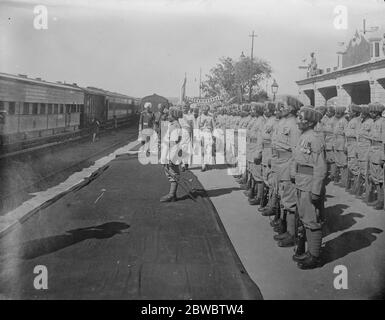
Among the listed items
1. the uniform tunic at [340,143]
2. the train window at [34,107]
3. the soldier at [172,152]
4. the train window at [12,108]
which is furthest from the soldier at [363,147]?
the train window at [34,107]

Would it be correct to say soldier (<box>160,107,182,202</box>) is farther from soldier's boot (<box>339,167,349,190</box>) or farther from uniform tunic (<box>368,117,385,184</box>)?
soldier's boot (<box>339,167,349,190</box>)

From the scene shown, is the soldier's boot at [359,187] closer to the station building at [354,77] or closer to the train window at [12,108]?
the station building at [354,77]

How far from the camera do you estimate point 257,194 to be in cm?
780

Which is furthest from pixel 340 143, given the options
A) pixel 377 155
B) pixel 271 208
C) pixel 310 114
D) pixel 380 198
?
pixel 310 114

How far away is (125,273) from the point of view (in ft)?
13.8

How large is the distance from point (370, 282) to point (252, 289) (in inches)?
49.8

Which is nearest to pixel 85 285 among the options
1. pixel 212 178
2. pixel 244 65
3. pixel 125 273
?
pixel 125 273

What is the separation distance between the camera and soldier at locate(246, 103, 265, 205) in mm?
7353

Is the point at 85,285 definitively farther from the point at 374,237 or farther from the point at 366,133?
the point at 366,133

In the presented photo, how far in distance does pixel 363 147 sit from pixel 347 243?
315 centimetres

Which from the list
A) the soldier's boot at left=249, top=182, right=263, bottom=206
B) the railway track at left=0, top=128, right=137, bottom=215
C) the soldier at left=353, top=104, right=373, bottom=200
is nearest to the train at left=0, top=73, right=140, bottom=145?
the railway track at left=0, top=128, right=137, bottom=215

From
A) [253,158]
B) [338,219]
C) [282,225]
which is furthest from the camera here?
[253,158]

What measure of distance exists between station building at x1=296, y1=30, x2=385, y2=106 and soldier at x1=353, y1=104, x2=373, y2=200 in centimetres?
677

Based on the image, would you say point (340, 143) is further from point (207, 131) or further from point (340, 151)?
point (207, 131)
